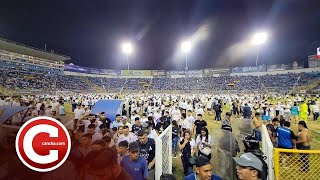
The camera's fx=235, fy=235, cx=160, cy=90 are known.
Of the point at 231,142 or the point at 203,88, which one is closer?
the point at 231,142

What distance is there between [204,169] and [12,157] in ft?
9.84

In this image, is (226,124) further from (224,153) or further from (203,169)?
(203,169)

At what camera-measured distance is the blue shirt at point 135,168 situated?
3740 mm

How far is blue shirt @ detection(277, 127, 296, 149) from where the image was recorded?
616cm

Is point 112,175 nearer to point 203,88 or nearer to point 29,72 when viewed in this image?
point 29,72

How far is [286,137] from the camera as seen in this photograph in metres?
6.18

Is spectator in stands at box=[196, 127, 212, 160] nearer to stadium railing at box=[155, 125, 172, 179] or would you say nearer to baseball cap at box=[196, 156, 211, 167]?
stadium railing at box=[155, 125, 172, 179]

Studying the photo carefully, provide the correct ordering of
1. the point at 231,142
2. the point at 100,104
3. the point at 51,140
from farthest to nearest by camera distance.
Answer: the point at 100,104 < the point at 231,142 < the point at 51,140

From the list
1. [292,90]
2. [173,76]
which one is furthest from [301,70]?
[173,76]

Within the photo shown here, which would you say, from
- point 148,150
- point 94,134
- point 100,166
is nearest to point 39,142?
point 100,166

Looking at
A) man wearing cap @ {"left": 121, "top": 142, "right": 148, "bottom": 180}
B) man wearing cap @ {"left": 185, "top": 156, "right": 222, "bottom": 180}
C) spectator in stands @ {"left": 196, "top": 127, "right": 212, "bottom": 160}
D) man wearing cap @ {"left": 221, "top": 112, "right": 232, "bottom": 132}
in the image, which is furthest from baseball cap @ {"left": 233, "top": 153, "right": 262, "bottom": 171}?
man wearing cap @ {"left": 221, "top": 112, "right": 232, "bottom": 132}

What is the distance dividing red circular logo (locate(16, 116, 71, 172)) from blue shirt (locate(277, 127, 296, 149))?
5.89m

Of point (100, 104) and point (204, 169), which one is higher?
point (100, 104)

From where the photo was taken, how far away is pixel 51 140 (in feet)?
6.66
